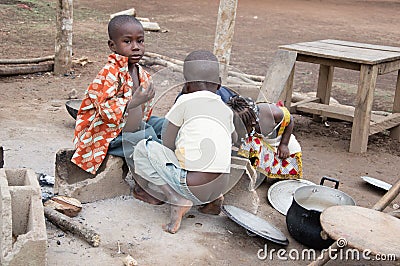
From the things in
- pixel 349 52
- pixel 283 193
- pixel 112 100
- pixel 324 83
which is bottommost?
pixel 283 193

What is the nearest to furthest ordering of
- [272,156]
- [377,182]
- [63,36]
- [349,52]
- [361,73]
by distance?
[272,156], [377,182], [361,73], [349,52], [63,36]

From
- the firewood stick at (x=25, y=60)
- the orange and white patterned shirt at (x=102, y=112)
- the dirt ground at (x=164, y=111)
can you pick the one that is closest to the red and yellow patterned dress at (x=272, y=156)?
the dirt ground at (x=164, y=111)

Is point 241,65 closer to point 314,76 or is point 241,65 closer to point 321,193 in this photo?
point 314,76

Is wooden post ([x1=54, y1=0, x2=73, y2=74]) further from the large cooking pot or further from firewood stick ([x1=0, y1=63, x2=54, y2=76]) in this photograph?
the large cooking pot

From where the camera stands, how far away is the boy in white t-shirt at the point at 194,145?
337 cm

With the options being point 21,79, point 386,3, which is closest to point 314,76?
point 21,79

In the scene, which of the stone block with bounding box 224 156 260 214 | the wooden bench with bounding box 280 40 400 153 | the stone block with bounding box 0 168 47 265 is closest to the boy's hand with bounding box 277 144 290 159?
the stone block with bounding box 224 156 260 214

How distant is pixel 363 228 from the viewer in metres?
2.94

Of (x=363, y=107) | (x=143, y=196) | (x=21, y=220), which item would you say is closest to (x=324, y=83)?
(x=363, y=107)

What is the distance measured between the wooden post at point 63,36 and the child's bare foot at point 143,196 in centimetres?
394

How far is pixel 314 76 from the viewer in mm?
8445

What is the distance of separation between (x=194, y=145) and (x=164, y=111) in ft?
8.56

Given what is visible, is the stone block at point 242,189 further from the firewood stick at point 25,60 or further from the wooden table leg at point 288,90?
the firewood stick at point 25,60

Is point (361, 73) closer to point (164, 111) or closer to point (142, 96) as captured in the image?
point (164, 111)
